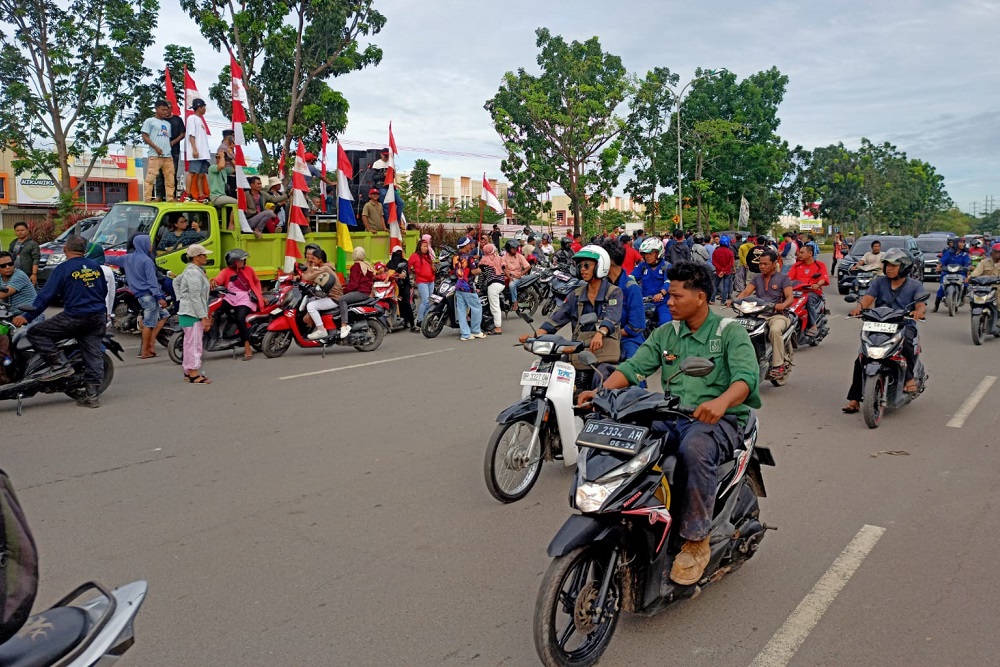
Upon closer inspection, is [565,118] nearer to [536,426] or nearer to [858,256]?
[858,256]

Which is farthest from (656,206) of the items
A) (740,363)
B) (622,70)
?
(740,363)

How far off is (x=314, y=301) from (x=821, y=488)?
798 cm

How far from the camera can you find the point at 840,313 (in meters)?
18.0

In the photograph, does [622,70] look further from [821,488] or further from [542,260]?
[821,488]

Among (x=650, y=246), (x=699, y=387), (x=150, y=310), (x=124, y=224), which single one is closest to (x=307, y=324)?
(x=150, y=310)

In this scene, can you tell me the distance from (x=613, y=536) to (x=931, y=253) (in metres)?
29.5

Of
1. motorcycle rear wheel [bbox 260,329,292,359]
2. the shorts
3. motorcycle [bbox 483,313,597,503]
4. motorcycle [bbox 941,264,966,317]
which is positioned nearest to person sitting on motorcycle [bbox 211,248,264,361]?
motorcycle rear wheel [bbox 260,329,292,359]

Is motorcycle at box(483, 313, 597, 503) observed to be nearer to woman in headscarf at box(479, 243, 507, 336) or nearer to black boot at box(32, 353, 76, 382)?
black boot at box(32, 353, 76, 382)

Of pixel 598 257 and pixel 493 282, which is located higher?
pixel 598 257

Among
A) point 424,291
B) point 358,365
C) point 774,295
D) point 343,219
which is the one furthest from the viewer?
point 343,219

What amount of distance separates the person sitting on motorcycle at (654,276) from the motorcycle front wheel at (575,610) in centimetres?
976

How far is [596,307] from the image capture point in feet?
21.1

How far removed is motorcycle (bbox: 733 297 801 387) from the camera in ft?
31.0

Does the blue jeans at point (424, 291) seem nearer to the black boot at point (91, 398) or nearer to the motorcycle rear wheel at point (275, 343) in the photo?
the motorcycle rear wheel at point (275, 343)
